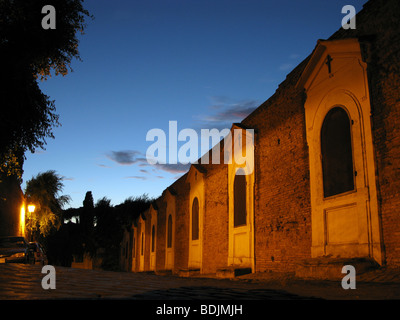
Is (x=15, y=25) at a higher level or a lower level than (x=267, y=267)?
higher

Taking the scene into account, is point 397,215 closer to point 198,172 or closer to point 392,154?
point 392,154

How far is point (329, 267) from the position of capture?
323 inches

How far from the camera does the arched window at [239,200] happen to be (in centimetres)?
1426

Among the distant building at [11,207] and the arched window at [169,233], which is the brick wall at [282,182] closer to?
the arched window at [169,233]

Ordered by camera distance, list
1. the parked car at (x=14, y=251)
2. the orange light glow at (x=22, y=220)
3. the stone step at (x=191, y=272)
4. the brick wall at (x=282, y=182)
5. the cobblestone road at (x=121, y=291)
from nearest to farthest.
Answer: the cobblestone road at (x=121, y=291), the brick wall at (x=282, y=182), the parked car at (x=14, y=251), the stone step at (x=191, y=272), the orange light glow at (x=22, y=220)

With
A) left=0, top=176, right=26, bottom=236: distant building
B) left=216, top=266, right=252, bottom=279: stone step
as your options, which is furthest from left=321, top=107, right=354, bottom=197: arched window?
left=0, top=176, right=26, bottom=236: distant building

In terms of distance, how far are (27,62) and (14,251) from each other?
8.09 metres

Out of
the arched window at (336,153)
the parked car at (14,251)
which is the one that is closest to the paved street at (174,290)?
the arched window at (336,153)

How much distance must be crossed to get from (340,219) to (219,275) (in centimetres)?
587

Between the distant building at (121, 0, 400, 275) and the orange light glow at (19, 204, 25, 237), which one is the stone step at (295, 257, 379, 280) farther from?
the orange light glow at (19, 204, 25, 237)

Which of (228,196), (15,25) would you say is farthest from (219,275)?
(15,25)

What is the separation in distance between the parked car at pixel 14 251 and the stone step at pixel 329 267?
11.8 metres
